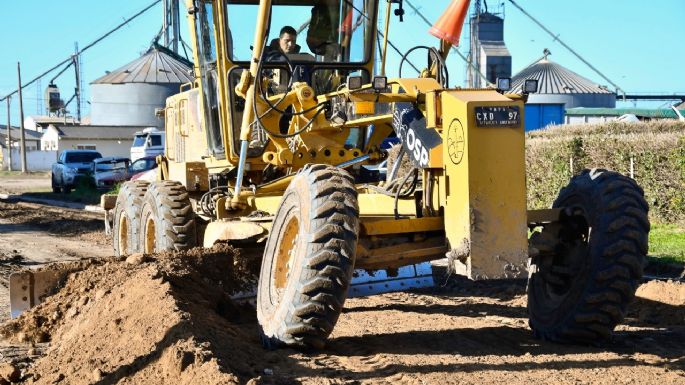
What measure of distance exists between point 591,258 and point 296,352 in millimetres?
2366

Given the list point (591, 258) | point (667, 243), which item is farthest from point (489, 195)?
point (667, 243)

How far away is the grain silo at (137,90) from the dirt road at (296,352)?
196 ft

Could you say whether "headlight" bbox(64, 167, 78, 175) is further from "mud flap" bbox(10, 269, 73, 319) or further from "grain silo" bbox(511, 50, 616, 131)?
"mud flap" bbox(10, 269, 73, 319)

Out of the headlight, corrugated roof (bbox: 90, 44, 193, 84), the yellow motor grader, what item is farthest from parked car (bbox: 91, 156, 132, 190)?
corrugated roof (bbox: 90, 44, 193, 84)

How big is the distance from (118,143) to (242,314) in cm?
6755

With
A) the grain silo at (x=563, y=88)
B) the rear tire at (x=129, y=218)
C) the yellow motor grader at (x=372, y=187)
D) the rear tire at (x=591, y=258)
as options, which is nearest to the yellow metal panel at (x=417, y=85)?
the yellow motor grader at (x=372, y=187)

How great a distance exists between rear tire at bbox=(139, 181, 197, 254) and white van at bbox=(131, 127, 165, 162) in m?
30.3

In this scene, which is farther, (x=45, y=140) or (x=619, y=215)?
(x=45, y=140)

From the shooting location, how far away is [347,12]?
10.8 meters

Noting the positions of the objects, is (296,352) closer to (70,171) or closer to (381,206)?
(381,206)

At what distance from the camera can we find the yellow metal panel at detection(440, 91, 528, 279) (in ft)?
23.4

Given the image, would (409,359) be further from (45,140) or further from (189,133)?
(45,140)

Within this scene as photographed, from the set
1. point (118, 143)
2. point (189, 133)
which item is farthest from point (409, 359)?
point (118, 143)

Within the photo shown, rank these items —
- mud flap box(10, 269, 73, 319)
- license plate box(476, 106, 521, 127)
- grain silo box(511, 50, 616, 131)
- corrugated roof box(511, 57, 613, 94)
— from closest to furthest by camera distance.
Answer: license plate box(476, 106, 521, 127), mud flap box(10, 269, 73, 319), grain silo box(511, 50, 616, 131), corrugated roof box(511, 57, 613, 94)
